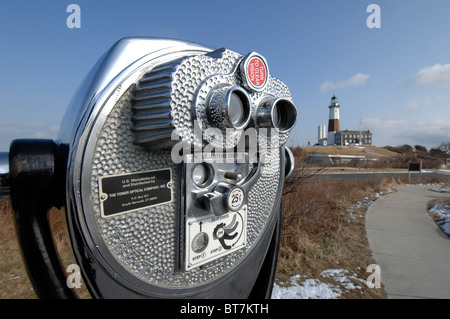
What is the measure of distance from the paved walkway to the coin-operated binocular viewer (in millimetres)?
2374

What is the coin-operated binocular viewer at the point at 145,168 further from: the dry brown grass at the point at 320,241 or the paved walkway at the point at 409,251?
the paved walkway at the point at 409,251

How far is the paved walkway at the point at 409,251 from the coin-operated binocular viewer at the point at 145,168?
93.5 inches

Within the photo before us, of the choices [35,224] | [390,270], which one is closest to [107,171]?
[35,224]

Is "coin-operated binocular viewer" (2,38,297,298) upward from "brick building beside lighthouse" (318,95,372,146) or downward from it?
downward

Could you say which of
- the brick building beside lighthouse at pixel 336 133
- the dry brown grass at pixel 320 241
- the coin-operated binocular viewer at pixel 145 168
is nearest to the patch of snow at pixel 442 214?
the dry brown grass at pixel 320 241

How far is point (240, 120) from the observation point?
0.77 metres

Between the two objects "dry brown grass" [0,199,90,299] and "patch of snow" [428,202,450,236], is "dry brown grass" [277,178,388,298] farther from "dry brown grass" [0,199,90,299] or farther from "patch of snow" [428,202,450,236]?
"dry brown grass" [0,199,90,299]

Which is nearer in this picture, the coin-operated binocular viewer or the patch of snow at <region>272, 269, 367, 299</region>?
the coin-operated binocular viewer

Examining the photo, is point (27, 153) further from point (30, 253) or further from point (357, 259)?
point (357, 259)

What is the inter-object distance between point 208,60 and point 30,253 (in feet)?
2.28

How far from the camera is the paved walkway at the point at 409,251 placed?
2501mm

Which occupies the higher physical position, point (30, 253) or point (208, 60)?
point (208, 60)

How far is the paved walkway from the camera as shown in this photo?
250 cm

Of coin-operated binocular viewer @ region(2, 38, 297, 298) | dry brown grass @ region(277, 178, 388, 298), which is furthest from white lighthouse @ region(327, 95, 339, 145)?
coin-operated binocular viewer @ region(2, 38, 297, 298)
